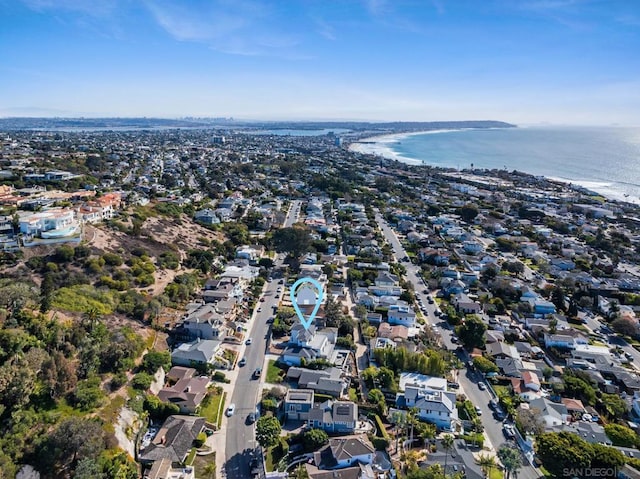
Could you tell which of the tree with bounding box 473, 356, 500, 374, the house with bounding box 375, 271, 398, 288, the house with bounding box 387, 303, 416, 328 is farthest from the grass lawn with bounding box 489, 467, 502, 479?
the house with bounding box 375, 271, 398, 288

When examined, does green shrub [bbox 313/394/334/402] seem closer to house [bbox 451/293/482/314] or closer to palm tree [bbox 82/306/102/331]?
palm tree [bbox 82/306/102/331]

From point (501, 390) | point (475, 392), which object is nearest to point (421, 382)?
point (475, 392)

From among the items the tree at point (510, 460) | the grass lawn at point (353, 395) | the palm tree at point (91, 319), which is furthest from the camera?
the palm tree at point (91, 319)

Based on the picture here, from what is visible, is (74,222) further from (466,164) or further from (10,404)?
(466,164)

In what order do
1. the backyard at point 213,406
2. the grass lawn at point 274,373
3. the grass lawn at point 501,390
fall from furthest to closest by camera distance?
1. the grass lawn at point 274,373
2. the grass lawn at point 501,390
3. the backyard at point 213,406

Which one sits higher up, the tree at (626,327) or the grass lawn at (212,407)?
the grass lawn at (212,407)

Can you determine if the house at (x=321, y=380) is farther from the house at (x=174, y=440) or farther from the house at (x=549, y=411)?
the house at (x=549, y=411)

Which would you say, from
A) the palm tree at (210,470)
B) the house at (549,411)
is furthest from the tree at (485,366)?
the palm tree at (210,470)
